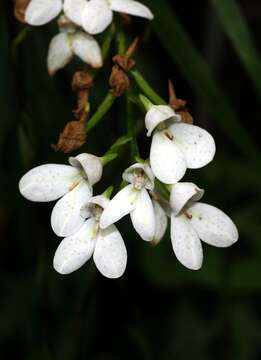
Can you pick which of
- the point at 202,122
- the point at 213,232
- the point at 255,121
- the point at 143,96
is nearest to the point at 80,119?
the point at 143,96

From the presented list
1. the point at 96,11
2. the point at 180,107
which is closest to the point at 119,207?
the point at 180,107

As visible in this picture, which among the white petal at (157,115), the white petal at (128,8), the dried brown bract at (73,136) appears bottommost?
the white petal at (157,115)

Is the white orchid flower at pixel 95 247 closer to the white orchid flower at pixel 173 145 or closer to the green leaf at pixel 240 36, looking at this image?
the white orchid flower at pixel 173 145

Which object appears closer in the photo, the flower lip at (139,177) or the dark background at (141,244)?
the flower lip at (139,177)

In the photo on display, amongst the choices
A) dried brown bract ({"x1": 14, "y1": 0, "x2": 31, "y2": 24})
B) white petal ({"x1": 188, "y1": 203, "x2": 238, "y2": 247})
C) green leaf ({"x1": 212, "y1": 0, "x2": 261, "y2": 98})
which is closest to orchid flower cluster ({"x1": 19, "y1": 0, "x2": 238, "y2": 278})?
white petal ({"x1": 188, "y1": 203, "x2": 238, "y2": 247})

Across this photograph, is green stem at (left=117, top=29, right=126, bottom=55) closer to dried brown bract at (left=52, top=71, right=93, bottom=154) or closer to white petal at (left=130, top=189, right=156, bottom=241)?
dried brown bract at (left=52, top=71, right=93, bottom=154)

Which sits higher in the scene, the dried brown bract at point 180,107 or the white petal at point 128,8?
the white petal at point 128,8

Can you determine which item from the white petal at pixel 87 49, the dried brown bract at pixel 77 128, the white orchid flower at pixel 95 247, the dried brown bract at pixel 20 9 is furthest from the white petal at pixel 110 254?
the dried brown bract at pixel 20 9

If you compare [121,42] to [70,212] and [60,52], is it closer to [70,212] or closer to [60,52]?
[60,52]
